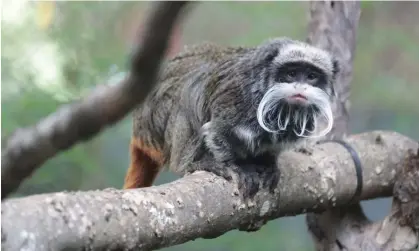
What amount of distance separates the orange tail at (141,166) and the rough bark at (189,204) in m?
0.57

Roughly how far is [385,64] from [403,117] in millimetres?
364

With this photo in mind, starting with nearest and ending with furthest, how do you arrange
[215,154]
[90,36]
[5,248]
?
1. [5,248]
2. [215,154]
3. [90,36]

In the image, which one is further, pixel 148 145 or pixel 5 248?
pixel 148 145

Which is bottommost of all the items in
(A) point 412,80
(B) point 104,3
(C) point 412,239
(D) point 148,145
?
(C) point 412,239

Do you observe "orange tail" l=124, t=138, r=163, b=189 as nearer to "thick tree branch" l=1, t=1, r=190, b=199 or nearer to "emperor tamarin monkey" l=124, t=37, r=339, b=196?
"emperor tamarin monkey" l=124, t=37, r=339, b=196

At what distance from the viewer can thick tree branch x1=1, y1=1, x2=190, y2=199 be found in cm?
63

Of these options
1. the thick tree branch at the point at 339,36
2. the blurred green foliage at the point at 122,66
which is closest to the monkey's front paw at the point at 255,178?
the thick tree branch at the point at 339,36

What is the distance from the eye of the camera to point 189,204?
5.51 ft

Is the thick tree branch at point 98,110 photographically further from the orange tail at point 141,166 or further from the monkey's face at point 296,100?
the orange tail at point 141,166

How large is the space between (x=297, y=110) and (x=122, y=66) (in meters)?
1.09

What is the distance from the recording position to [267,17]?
11.6 ft

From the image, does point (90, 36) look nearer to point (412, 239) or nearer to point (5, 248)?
point (412, 239)

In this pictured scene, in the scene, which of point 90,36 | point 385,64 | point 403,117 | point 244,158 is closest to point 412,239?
point 244,158

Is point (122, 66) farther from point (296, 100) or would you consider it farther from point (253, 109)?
point (296, 100)
